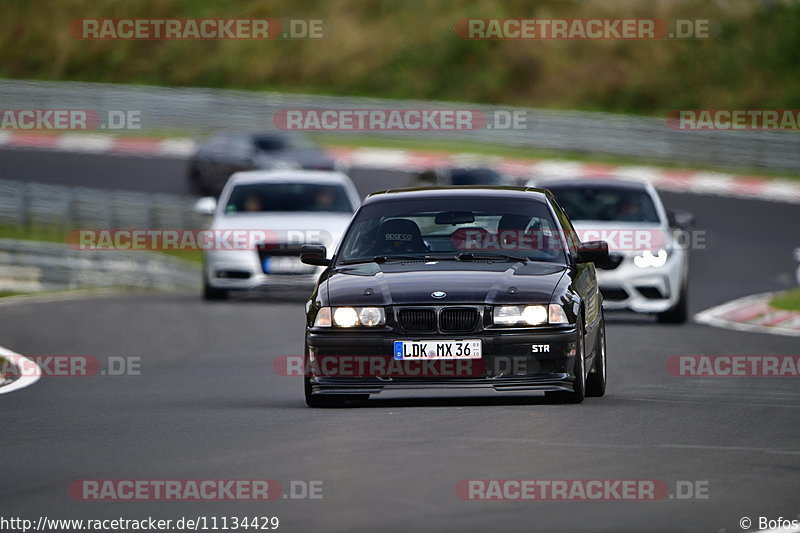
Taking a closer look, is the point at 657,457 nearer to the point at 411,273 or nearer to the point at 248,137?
the point at 411,273

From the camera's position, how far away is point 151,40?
200 feet

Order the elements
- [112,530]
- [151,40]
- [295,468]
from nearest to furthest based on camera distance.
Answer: [112,530] → [295,468] → [151,40]

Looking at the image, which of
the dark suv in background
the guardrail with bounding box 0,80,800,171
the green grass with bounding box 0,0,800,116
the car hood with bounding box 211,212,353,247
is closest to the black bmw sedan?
the car hood with bounding box 211,212,353,247

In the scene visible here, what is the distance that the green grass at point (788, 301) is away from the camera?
2055cm

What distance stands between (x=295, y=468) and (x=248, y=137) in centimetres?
3048

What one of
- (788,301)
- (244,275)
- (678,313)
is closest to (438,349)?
(678,313)

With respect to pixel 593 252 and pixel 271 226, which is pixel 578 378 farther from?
pixel 271 226

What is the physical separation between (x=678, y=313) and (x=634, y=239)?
0.93 m

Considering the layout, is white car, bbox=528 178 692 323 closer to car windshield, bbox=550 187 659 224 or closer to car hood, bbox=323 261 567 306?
car windshield, bbox=550 187 659 224

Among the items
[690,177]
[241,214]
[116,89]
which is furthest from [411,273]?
[116,89]

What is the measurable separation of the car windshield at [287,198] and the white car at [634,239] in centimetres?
392

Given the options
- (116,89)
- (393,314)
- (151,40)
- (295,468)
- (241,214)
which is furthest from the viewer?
(151,40)

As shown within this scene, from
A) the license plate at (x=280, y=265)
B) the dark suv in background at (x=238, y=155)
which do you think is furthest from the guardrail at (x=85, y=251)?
the license plate at (x=280, y=265)

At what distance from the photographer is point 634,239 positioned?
61.9ft
